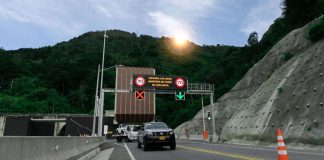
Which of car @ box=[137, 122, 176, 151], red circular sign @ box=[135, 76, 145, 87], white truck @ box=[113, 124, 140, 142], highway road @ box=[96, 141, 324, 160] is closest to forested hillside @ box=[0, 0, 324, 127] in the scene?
white truck @ box=[113, 124, 140, 142]

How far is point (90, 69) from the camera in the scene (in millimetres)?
127375

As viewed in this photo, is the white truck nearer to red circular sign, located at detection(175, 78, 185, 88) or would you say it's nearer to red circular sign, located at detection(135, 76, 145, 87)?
red circular sign, located at detection(135, 76, 145, 87)

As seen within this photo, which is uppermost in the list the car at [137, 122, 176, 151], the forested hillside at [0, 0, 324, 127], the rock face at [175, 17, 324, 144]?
the forested hillside at [0, 0, 324, 127]

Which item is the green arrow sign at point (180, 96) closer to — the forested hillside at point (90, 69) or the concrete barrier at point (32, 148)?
the concrete barrier at point (32, 148)

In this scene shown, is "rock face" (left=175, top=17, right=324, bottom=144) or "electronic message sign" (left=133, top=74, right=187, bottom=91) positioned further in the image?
"electronic message sign" (left=133, top=74, right=187, bottom=91)

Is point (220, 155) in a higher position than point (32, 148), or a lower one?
lower

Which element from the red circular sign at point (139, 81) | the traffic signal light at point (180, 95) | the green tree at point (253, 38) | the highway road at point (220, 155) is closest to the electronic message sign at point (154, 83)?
the red circular sign at point (139, 81)

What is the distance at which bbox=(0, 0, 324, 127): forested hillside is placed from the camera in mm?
91312

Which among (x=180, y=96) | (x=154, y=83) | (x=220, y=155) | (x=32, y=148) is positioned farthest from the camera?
(x=180, y=96)

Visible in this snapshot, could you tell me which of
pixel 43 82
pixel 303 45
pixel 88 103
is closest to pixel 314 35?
pixel 303 45

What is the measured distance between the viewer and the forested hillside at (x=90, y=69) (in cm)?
9131

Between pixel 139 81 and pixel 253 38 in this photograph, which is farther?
pixel 253 38

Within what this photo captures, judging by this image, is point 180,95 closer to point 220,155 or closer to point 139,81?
point 139,81

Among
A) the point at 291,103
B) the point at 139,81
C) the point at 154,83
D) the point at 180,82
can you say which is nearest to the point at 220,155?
the point at 291,103
